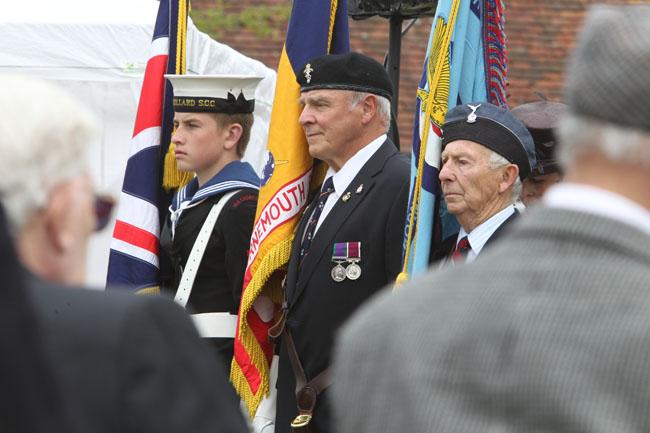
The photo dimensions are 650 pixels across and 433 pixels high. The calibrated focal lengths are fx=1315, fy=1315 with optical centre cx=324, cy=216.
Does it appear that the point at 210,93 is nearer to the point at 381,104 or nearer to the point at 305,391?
the point at 381,104

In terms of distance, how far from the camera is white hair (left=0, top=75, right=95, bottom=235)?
74.5 inches

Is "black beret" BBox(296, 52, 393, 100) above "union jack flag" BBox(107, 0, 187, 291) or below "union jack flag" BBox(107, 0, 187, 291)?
above

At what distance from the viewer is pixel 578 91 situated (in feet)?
6.17

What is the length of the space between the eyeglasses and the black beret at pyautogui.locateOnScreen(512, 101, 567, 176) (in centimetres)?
282

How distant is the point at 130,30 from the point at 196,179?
7.49 feet

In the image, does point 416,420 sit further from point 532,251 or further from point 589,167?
point 589,167

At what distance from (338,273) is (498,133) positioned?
801 millimetres

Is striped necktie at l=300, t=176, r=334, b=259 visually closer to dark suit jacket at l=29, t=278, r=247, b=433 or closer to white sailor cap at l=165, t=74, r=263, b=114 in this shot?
white sailor cap at l=165, t=74, r=263, b=114

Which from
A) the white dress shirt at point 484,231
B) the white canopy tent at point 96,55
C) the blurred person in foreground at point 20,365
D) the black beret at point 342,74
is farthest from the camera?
the white canopy tent at point 96,55

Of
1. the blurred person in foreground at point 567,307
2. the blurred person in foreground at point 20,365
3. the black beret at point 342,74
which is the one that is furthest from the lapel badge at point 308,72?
the blurred person in foreground at point 20,365

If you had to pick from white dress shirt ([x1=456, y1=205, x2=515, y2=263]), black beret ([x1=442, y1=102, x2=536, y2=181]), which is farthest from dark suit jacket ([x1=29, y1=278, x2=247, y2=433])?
black beret ([x1=442, y1=102, x2=536, y2=181])

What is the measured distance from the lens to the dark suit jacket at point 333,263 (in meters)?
4.77

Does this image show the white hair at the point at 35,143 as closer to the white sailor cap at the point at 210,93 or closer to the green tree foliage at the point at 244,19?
the white sailor cap at the point at 210,93

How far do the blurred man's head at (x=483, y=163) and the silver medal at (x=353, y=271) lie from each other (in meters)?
0.48
